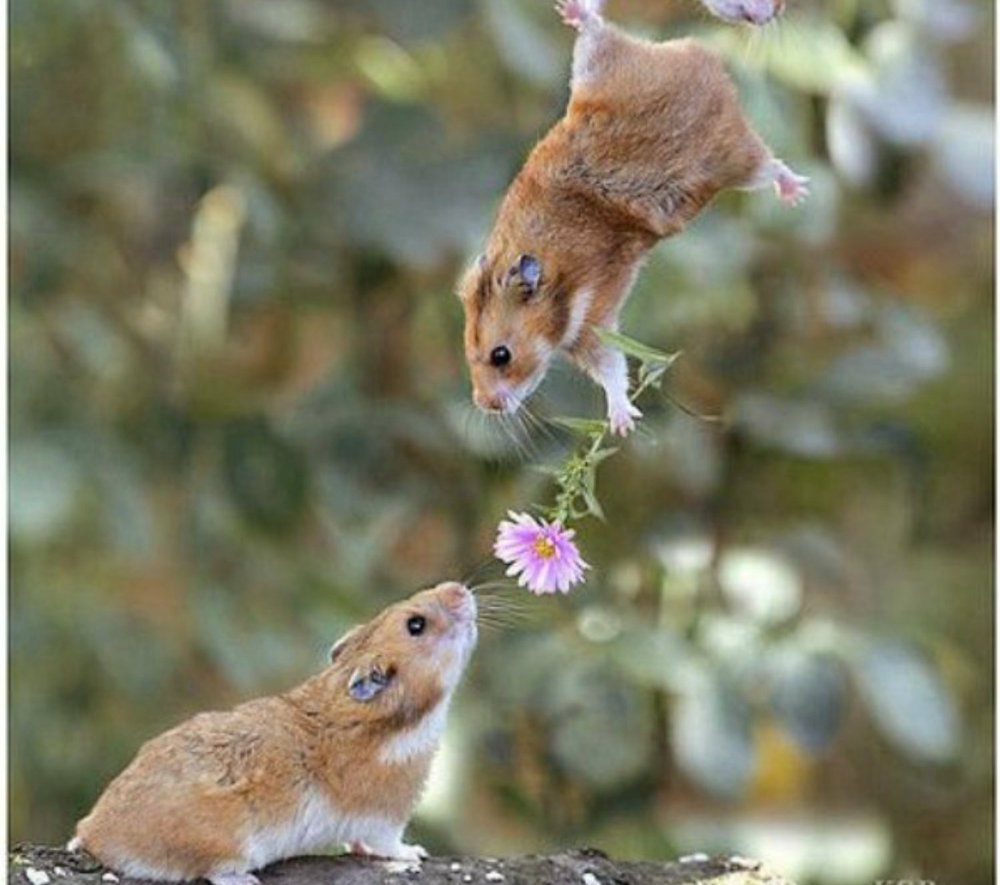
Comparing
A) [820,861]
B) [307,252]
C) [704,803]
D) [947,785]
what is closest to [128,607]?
[307,252]

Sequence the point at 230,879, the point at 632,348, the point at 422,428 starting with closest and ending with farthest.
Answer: the point at 632,348 < the point at 230,879 < the point at 422,428

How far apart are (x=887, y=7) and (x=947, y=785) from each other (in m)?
1.15

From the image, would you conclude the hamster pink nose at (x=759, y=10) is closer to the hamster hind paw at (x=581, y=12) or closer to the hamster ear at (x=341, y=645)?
the hamster hind paw at (x=581, y=12)

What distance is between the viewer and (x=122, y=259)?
2482 mm

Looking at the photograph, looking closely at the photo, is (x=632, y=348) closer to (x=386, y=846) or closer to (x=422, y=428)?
(x=386, y=846)

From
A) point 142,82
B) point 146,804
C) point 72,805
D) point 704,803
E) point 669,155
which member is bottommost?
point 146,804

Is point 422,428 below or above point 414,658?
above

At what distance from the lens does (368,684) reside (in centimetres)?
94

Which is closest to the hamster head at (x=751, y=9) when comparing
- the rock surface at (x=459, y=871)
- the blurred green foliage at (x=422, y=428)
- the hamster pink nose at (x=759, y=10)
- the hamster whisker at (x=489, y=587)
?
the hamster pink nose at (x=759, y=10)

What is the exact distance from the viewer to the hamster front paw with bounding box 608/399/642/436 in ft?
2.68

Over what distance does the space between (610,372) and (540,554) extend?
7 centimetres

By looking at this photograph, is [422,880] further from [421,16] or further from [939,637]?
[939,637]

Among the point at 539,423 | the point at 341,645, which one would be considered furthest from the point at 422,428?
the point at 539,423

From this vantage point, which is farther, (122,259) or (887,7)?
(122,259)
